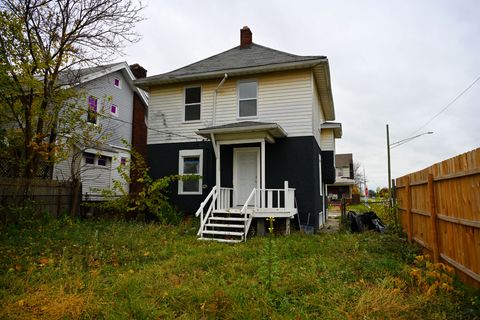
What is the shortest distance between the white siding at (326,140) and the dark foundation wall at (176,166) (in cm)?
568

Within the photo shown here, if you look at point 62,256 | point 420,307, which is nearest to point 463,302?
point 420,307

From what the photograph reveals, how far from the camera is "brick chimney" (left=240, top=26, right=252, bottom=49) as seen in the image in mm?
13513

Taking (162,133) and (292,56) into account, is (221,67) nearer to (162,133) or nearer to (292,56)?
(292,56)

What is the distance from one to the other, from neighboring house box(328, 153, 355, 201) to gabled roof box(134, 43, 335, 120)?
1118 inches

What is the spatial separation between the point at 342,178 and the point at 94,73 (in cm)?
3491

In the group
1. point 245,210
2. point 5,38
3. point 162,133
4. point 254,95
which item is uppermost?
point 5,38

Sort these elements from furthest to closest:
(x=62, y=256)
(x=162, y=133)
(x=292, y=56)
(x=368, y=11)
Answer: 1. (x=162, y=133)
2. (x=292, y=56)
3. (x=368, y=11)
4. (x=62, y=256)

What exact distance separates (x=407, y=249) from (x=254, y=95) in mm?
7170

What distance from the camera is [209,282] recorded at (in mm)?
4508

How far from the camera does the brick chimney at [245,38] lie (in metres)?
13.5

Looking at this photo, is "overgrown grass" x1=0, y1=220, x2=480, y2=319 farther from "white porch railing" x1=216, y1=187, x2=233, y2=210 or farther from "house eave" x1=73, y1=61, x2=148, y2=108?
"house eave" x1=73, y1=61, x2=148, y2=108

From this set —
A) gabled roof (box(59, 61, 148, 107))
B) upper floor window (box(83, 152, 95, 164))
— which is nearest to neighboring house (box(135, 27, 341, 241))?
gabled roof (box(59, 61, 148, 107))

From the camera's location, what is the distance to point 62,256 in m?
6.03

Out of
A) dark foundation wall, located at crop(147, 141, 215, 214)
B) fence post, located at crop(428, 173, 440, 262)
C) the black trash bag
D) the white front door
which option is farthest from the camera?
dark foundation wall, located at crop(147, 141, 215, 214)
